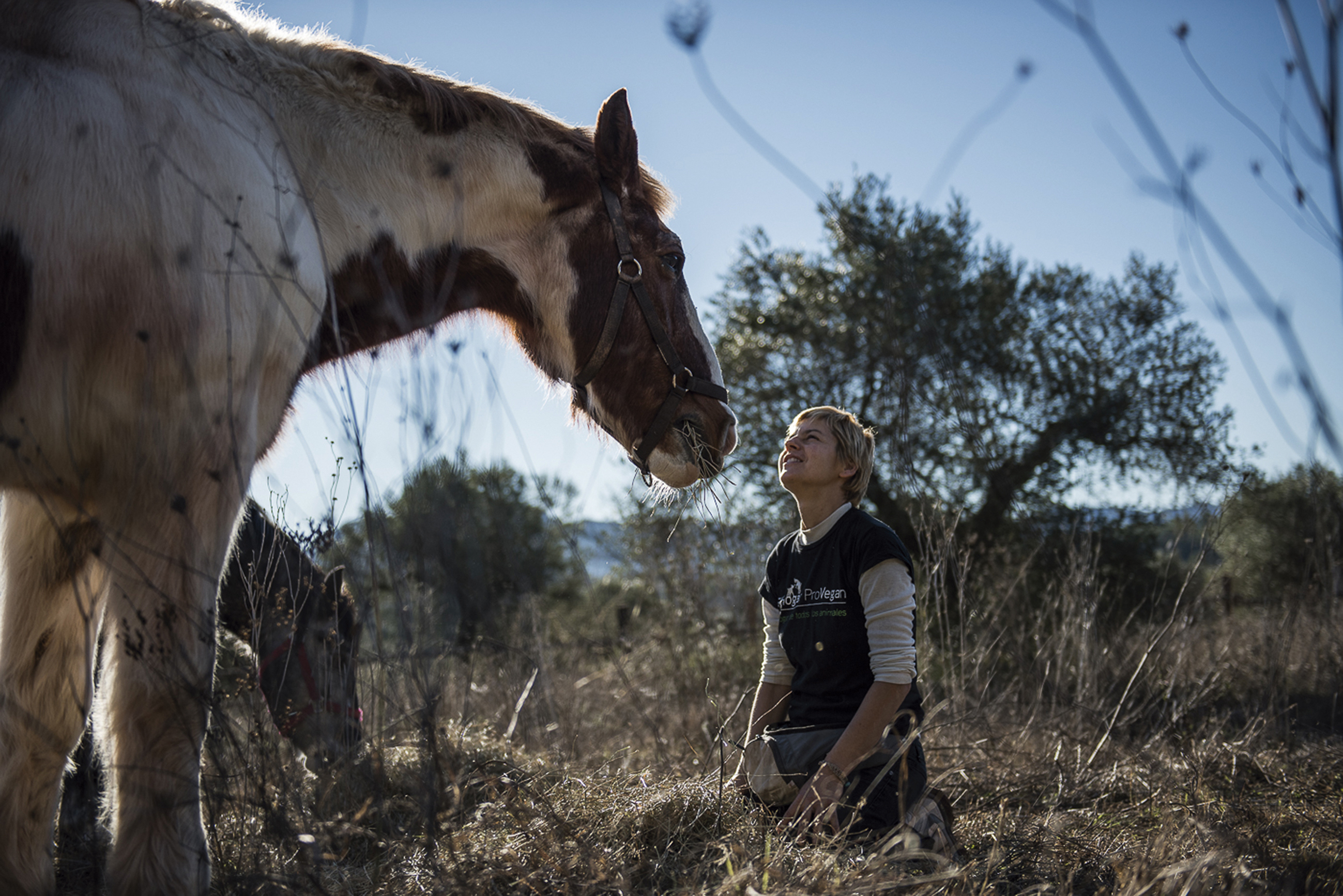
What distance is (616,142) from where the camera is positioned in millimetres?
2484

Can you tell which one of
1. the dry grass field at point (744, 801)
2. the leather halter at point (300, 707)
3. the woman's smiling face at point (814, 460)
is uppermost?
the woman's smiling face at point (814, 460)

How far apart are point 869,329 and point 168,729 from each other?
9.65 metres

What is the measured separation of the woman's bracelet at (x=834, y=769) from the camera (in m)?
2.02

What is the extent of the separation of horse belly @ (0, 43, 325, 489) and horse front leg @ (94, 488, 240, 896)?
15 centimetres

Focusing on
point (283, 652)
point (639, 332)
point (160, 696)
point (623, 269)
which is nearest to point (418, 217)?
point (623, 269)

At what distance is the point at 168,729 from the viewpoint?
1.51 m

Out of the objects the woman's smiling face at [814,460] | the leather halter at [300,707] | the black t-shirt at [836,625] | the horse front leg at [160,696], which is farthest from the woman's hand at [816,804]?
the horse front leg at [160,696]

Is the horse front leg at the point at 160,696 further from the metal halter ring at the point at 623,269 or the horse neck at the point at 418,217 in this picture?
the metal halter ring at the point at 623,269

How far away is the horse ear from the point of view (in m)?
2.46

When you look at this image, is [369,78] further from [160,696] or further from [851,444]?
[851,444]

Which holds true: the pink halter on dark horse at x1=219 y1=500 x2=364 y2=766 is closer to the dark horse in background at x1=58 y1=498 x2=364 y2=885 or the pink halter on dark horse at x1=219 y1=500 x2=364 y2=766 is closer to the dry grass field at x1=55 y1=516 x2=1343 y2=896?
the dark horse in background at x1=58 y1=498 x2=364 y2=885

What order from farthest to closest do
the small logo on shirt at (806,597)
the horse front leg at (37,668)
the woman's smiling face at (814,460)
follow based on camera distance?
1. the woman's smiling face at (814,460)
2. the small logo on shirt at (806,597)
3. the horse front leg at (37,668)

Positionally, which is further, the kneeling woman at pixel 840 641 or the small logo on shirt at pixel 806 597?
the small logo on shirt at pixel 806 597

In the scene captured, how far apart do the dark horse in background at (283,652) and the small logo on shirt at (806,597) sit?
4.32ft
